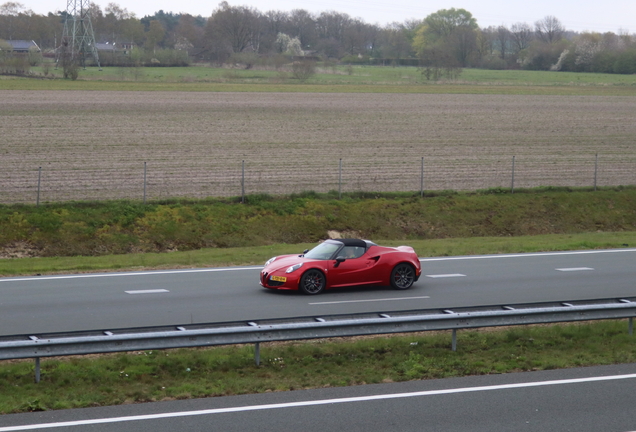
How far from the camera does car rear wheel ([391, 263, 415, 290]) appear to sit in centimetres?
1580

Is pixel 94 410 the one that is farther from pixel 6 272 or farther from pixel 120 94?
pixel 120 94

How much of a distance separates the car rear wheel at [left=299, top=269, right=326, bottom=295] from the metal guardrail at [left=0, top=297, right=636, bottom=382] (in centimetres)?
359

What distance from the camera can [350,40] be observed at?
176875 millimetres

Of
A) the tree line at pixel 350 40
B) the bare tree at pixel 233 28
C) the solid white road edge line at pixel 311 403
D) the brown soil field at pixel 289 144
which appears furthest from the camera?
the bare tree at pixel 233 28

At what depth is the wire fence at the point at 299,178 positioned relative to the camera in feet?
90.0

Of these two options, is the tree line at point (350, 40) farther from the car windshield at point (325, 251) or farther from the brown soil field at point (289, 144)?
the car windshield at point (325, 251)

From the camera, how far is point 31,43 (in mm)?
144500

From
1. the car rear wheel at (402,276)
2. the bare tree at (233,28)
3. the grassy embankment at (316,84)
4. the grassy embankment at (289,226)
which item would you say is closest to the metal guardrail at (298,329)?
the car rear wheel at (402,276)

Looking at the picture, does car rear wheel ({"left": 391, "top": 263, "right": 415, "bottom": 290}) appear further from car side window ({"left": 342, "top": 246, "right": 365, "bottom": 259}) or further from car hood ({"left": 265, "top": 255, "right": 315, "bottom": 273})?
car hood ({"left": 265, "top": 255, "right": 315, "bottom": 273})

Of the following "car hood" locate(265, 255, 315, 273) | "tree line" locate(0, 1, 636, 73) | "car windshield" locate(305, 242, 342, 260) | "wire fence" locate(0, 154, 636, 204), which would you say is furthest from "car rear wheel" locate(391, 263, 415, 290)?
"tree line" locate(0, 1, 636, 73)

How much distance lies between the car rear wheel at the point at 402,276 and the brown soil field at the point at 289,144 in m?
13.4

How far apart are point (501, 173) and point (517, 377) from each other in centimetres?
2543

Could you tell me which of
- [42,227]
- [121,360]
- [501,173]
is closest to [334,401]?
[121,360]

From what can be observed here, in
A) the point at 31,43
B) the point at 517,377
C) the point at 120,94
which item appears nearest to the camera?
the point at 517,377
